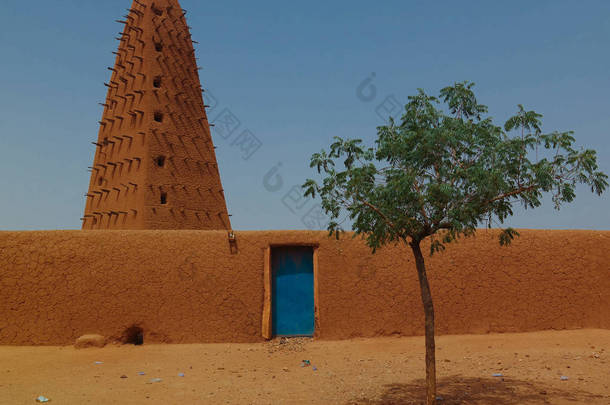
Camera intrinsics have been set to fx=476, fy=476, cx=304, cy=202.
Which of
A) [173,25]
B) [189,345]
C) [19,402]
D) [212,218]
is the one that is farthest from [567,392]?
[173,25]

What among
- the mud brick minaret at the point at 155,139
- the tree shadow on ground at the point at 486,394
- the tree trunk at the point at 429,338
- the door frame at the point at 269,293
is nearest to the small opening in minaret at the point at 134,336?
the door frame at the point at 269,293

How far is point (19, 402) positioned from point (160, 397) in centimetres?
202

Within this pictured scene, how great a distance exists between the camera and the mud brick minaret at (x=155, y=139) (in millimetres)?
17250

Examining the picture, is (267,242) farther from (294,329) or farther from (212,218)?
(212,218)

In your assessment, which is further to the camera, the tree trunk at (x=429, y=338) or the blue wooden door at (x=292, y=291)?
the blue wooden door at (x=292, y=291)

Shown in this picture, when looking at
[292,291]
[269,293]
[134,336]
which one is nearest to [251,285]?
[269,293]

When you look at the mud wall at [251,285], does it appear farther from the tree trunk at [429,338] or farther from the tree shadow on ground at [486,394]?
the tree trunk at [429,338]

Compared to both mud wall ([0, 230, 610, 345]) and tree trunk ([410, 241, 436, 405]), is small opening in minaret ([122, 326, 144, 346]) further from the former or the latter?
tree trunk ([410, 241, 436, 405])

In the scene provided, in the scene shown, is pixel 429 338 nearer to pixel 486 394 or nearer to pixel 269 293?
pixel 486 394

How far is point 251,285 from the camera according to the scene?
11336mm

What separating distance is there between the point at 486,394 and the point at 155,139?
14.2 metres

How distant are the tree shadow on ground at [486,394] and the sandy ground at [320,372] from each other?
0.05 feet

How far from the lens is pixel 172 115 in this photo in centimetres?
1850

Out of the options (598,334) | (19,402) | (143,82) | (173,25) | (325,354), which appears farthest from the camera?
(173,25)
